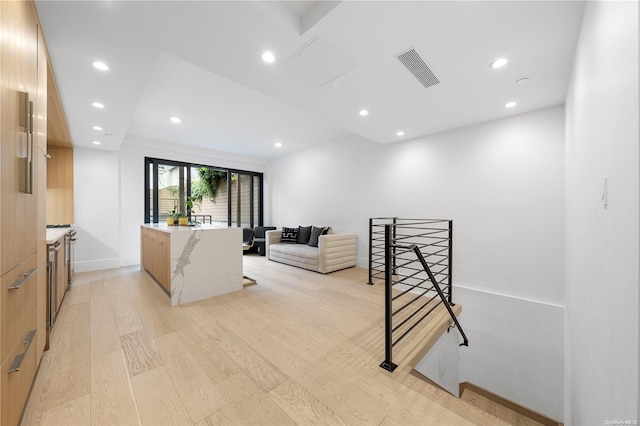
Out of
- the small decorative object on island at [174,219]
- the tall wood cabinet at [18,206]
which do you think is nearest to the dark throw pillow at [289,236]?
the small decorative object on island at [174,219]

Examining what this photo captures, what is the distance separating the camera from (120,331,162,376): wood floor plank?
1781 mm

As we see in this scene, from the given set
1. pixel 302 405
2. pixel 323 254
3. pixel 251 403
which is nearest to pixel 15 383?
pixel 251 403

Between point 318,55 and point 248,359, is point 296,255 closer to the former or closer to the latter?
point 248,359

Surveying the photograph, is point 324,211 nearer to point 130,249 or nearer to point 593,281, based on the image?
point 130,249

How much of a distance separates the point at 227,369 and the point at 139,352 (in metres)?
0.79

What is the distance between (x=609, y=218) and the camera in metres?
1.13

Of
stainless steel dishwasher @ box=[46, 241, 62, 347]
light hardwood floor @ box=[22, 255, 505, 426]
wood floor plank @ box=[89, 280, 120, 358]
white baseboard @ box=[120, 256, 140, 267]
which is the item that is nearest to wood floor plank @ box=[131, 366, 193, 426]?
light hardwood floor @ box=[22, 255, 505, 426]

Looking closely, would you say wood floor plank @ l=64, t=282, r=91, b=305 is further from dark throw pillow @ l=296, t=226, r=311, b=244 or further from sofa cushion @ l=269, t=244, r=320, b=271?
dark throw pillow @ l=296, t=226, r=311, b=244

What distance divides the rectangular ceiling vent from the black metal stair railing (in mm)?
1433

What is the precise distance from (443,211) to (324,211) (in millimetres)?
2615

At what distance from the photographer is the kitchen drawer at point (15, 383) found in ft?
3.41

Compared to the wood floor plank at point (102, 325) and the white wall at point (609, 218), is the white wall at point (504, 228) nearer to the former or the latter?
the white wall at point (609, 218)

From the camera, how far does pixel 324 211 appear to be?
19.1 feet

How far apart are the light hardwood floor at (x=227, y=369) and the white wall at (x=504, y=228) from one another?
1869 millimetres
